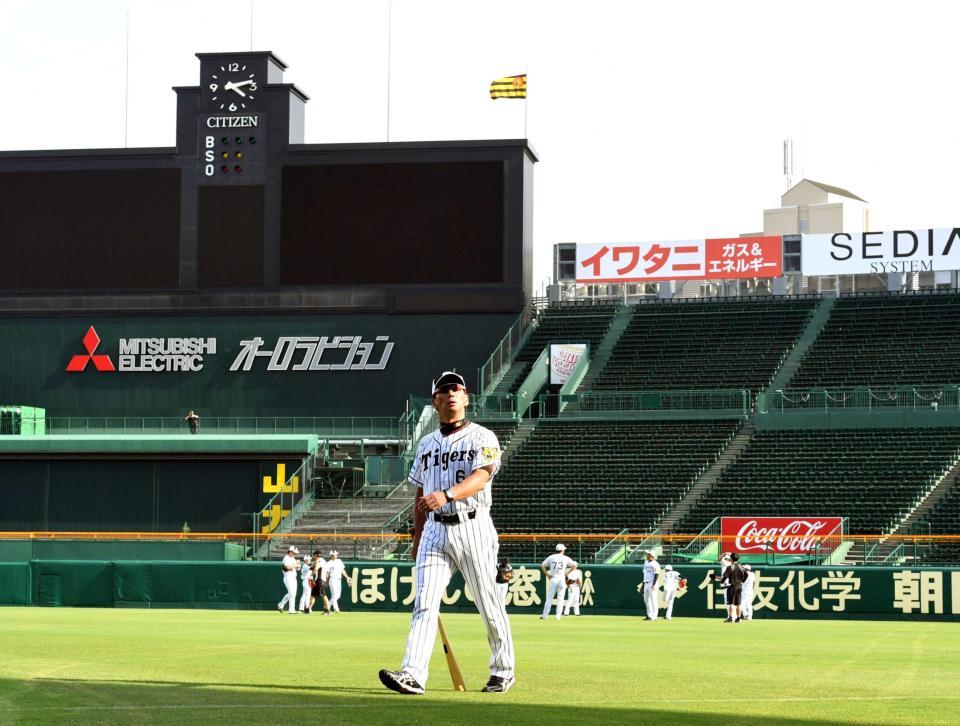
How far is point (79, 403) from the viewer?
5475cm

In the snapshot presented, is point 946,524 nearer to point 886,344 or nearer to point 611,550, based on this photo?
point 611,550

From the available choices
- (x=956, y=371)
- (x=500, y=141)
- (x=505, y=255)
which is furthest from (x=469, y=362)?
(x=956, y=371)

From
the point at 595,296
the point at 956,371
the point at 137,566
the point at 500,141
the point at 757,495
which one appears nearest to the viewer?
the point at 137,566

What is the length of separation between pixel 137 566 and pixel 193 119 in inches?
861

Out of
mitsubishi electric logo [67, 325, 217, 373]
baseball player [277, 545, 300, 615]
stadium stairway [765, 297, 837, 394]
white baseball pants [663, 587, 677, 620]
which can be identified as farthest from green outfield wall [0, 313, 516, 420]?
white baseball pants [663, 587, 677, 620]

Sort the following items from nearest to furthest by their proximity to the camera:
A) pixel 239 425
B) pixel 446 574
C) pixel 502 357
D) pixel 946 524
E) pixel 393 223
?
pixel 446 574, pixel 946 524, pixel 239 425, pixel 393 223, pixel 502 357

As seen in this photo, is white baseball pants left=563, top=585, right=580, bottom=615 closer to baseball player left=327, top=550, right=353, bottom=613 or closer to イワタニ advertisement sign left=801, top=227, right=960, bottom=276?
baseball player left=327, top=550, right=353, bottom=613

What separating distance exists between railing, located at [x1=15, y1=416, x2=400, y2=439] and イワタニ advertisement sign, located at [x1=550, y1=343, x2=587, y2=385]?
5.98m

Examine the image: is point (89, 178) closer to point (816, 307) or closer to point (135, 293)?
point (135, 293)

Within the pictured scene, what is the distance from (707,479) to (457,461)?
3518 cm

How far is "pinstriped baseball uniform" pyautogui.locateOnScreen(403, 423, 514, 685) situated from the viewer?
10080 millimetres

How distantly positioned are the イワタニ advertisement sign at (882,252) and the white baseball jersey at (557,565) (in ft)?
81.8

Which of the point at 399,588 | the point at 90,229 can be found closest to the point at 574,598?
the point at 399,588

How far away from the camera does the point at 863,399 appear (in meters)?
46.8
